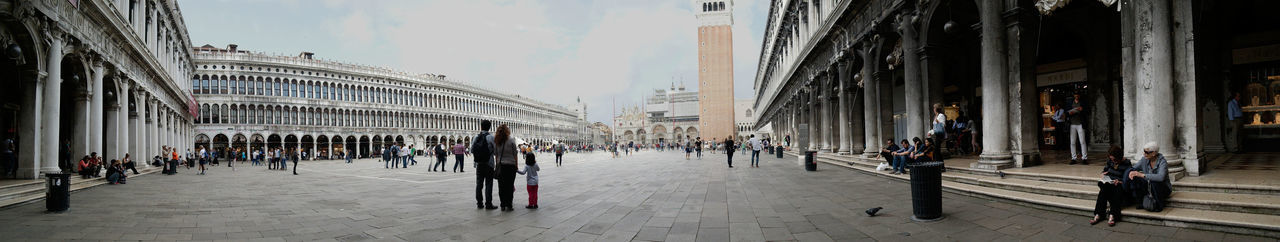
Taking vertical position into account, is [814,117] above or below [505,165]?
above

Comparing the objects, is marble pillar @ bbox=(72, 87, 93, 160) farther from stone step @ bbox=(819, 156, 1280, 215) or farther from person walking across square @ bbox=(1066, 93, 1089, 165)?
person walking across square @ bbox=(1066, 93, 1089, 165)

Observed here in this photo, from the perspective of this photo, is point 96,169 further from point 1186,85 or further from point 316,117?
point 316,117

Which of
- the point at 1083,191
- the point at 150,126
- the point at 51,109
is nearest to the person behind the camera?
the point at 1083,191

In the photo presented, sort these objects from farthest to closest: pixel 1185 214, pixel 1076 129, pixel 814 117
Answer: pixel 814 117
pixel 1076 129
pixel 1185 214

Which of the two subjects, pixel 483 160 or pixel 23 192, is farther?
pixel 23 192

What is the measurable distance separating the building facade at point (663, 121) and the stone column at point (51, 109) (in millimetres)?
120749

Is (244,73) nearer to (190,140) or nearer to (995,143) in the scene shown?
(190,140)

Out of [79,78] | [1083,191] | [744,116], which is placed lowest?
[1083,191]

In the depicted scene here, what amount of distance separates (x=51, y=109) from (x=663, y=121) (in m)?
129

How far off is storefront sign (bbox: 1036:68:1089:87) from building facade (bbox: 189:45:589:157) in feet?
119

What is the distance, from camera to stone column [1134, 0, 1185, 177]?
6125 mm

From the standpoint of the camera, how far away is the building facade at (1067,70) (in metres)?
6.18

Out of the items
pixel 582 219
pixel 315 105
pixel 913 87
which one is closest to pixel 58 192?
pixel 582 219

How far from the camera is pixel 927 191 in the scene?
558cm
